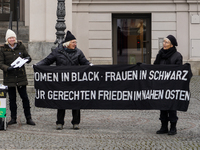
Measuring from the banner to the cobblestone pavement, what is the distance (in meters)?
0.49

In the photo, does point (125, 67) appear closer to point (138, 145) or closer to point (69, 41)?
point (69, 41)

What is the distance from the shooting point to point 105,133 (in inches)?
299

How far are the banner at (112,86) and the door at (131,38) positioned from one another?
14106 millimetres

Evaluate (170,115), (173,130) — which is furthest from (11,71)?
(173,130)

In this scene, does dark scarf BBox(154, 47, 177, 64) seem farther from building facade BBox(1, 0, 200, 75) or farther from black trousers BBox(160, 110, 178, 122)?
building facade BBox(1, 0, 200, 75)

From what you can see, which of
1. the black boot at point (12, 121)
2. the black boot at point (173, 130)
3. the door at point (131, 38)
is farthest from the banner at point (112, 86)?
the door at point (131, 38)

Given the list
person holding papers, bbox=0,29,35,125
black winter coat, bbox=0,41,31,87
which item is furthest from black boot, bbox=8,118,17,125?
black winter coat, bbox=0,41,31,87

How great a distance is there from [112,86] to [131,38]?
48.0ft

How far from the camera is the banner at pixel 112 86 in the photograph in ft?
25.0

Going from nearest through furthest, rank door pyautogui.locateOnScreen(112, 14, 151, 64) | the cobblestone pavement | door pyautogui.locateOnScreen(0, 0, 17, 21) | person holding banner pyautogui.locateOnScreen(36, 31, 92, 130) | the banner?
the cobblestone pavement
the banner
person holding banner pyautogui.locateOnScreen(36, 31, 92, 130)
door pyautogui.locateOnScreen(112, 14, 151, 64)
door pyautogui.locateOnScreen(0, 0, 17, 21)

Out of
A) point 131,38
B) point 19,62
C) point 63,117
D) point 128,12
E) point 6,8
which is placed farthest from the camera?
point 6,8

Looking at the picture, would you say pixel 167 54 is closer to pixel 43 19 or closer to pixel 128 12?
pixel 43 19

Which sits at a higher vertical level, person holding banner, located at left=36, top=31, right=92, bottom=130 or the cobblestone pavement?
person holding banner, located at left=36, top=31, right=92, bottom=130

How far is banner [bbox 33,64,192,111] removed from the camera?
7617 mm
